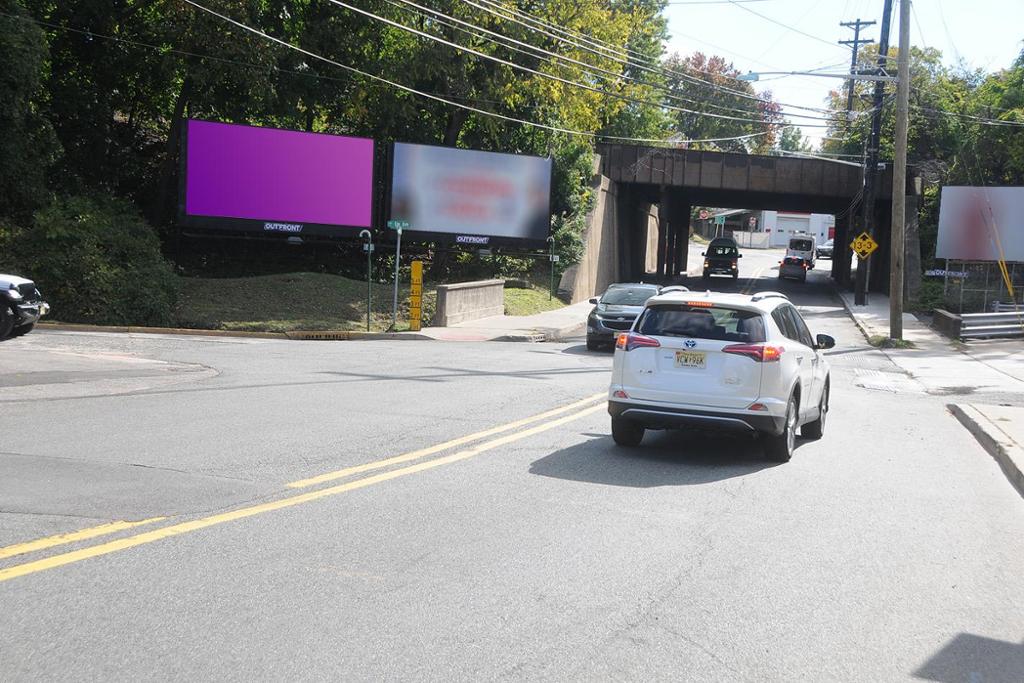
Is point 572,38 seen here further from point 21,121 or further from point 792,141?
point 792,141

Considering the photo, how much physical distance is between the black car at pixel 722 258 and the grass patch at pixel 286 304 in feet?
117

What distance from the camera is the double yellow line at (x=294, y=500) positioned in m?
6.13

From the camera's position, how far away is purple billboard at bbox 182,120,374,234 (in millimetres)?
33062

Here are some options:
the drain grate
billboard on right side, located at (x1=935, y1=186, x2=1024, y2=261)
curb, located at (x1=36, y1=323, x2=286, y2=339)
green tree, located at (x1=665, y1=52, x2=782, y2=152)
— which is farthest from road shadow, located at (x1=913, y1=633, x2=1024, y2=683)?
green tree, located at (x1=665, y1=52, x2=782, y2=152)

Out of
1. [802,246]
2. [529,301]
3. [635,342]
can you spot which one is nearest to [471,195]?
[529,301]

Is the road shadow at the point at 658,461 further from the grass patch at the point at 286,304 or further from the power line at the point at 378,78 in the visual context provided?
the power line at the point at 378,78

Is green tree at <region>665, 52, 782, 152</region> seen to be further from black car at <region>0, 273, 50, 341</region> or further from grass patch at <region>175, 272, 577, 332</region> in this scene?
black car at <region>0, 273, 50, 341</region>

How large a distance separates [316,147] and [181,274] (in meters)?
6.17

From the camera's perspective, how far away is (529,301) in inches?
1470

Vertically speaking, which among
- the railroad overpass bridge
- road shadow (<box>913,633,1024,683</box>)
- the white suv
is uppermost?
the railroad overpass bridge

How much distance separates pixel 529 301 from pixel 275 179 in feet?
32.0

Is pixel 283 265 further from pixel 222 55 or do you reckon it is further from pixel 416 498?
pixel 416 498

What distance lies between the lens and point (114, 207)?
32.3 metres

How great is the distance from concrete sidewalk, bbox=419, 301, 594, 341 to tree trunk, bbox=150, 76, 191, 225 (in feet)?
42.0
